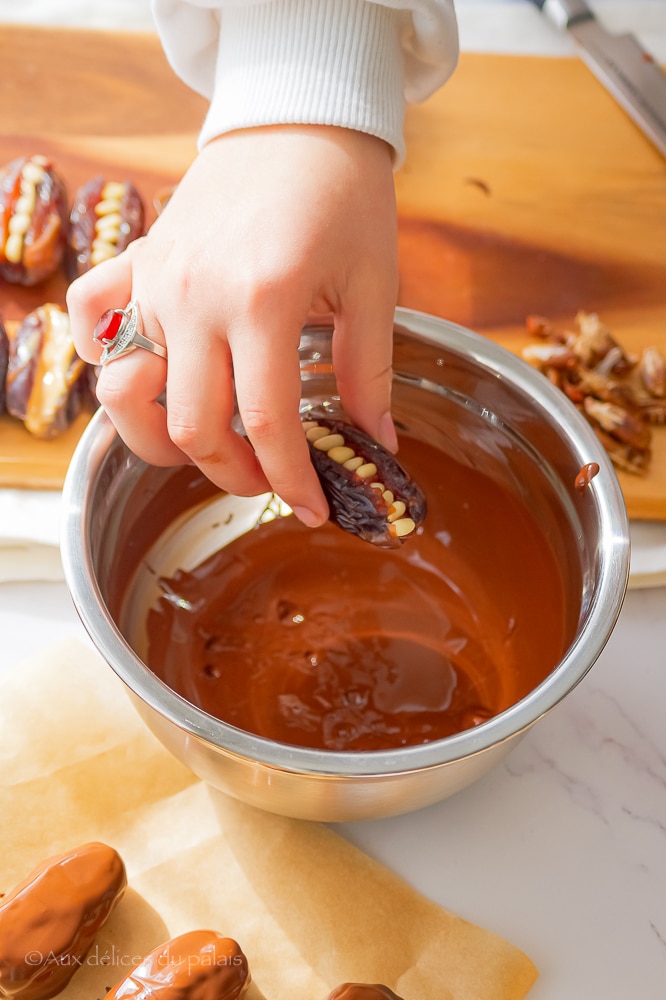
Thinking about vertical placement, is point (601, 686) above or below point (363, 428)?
below

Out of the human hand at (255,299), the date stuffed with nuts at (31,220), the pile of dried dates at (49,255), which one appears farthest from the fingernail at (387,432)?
the date stuffed with nuts at (31,220)

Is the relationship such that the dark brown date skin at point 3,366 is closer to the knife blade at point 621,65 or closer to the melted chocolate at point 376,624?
the melted chocolate at point 376,624

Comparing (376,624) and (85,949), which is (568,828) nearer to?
(376,624)

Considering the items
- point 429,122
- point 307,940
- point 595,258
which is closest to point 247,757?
point 307,940

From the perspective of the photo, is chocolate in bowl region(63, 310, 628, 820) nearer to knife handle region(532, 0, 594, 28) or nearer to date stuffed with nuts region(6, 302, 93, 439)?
date stuffed with nuts region(6, 302, 93, 439)

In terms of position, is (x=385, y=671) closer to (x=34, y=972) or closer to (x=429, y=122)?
(x=34, y=972)

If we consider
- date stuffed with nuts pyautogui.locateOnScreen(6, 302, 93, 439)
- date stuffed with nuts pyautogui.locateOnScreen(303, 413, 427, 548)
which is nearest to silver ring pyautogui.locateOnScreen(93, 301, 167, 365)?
date stuffed with nuts pyautogui.locateOnScreen(303, 413, 427, 548)
